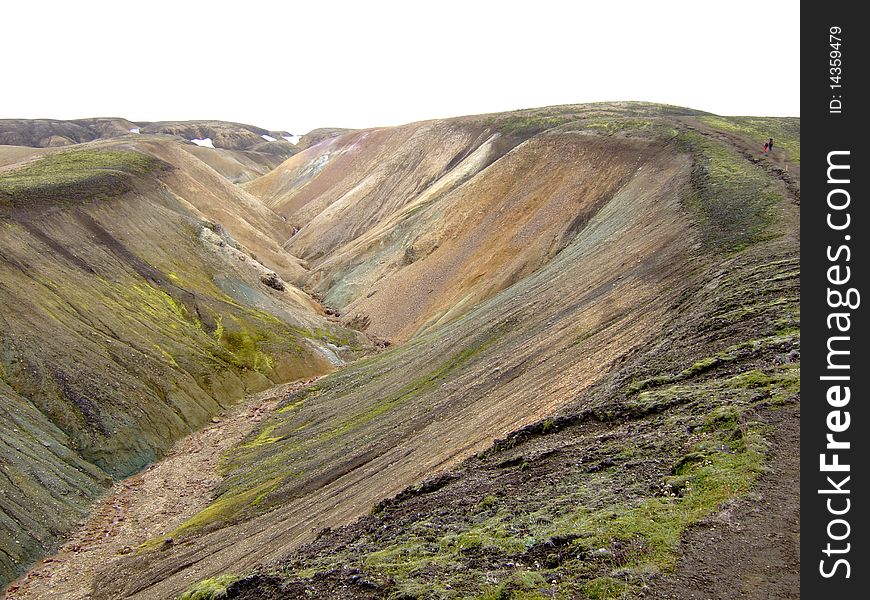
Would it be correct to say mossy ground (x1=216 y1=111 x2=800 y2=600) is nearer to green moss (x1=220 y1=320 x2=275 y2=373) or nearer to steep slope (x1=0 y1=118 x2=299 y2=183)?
green moss (x1=220 y1=320 x2=275 y2=373)

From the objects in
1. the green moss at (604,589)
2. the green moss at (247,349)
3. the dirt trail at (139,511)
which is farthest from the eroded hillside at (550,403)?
the green moss at (247,349)

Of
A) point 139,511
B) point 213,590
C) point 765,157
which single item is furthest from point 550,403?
point 765,157

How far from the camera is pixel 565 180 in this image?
48594 millimetres

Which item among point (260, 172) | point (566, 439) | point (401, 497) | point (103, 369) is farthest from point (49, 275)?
point (260, 172)

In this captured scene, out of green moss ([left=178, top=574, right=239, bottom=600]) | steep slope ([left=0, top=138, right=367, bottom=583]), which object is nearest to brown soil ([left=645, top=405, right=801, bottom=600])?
green moss ([left=178, top=574, right=239, bottom=600])

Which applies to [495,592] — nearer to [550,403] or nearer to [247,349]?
[550,403]

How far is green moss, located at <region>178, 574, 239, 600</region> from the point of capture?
13285 millimetres

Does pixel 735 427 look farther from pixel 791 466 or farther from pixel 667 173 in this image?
pixel 667 173

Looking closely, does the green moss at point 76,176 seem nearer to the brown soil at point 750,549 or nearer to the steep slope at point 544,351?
the steep slope at point 544,351

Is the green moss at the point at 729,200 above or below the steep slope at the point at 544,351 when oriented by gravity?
above

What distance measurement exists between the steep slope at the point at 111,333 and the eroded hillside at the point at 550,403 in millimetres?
3547

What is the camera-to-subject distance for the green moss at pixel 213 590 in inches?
523

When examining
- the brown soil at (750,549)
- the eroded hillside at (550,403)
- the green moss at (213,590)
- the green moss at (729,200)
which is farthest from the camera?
the green moss at (729,200)
